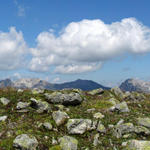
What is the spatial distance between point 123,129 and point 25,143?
325 inches

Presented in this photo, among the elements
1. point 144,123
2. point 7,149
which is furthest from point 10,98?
point 144,123

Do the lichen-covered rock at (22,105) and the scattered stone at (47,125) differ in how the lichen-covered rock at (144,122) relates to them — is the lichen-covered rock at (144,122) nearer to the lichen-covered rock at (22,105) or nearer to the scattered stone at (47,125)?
the scattered stone at (47,125)

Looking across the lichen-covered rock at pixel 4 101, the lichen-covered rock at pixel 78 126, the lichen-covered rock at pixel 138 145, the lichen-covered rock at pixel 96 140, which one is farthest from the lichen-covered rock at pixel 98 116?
the lichen-covered rock at pixel 4 101

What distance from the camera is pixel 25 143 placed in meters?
13.8

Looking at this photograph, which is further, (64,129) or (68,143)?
(64,129)

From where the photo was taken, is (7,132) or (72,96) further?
(72,96)

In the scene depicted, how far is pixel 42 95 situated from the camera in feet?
88.7

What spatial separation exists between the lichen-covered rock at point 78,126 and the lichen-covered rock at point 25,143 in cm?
354

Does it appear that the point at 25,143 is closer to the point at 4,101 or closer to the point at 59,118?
the point at 59,118

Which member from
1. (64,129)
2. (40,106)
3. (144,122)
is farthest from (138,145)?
(40,106)

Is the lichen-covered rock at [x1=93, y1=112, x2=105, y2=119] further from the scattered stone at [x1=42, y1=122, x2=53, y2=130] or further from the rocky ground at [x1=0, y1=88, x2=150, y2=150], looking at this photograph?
the scattered stone at [x1=42, y1=122, x2=53, y2=130]

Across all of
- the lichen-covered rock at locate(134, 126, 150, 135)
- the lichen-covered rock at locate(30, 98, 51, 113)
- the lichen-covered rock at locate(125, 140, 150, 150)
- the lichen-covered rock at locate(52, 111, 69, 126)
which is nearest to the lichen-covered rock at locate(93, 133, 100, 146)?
the lichen-covered rock at locate(125, 140, 150, 150)

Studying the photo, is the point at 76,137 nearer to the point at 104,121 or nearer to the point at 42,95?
the point at 104,121

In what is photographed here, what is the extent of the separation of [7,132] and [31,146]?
3394mm
